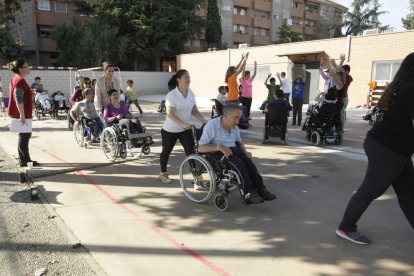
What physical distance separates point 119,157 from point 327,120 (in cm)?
453

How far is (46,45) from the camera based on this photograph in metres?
32.6

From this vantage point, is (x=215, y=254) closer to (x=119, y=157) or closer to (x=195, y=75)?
(x=119, y=157)

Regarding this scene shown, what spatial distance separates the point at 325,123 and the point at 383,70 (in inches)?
432

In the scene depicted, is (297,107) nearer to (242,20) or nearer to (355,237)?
(355,237)

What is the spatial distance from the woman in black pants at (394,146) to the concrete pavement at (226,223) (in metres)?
0.50

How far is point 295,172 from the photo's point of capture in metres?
5.68

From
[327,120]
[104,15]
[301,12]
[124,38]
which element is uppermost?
[301,12]

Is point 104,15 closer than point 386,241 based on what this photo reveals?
No

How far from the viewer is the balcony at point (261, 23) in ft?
155

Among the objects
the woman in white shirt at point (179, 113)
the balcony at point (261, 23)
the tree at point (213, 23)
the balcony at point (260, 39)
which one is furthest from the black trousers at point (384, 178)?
the balcony at point (261, 23)

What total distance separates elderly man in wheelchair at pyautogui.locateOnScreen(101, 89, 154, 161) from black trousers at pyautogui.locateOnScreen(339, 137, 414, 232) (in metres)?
4.06

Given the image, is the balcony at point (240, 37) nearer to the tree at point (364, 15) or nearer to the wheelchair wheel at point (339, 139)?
the tree at point (364, 15)

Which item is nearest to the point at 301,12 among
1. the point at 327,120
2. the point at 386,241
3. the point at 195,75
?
the point at 195,75

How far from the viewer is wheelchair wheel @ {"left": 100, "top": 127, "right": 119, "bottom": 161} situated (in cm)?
618
